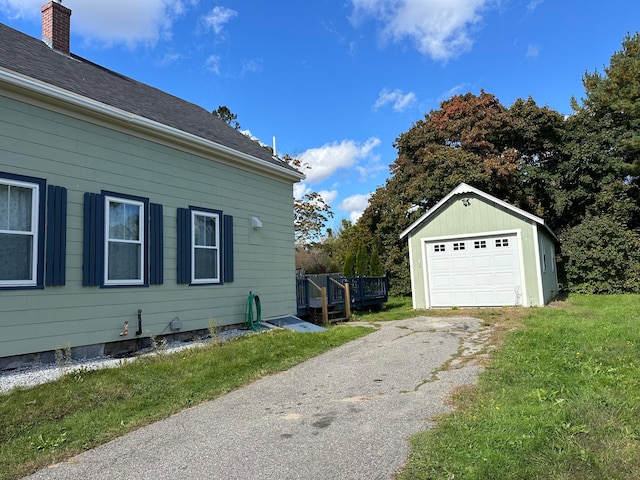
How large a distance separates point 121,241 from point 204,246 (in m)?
1.86

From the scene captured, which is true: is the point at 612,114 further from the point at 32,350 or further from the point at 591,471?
the point at 32,350

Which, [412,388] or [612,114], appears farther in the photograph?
[612,114]

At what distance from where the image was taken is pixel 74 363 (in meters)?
6.24

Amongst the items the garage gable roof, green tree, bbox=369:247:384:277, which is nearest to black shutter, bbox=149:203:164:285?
the garage gable roof

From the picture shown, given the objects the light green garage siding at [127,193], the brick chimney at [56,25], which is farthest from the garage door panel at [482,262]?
the brick chimney at [56,25]

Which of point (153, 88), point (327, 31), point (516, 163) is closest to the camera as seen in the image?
point (153, 88)

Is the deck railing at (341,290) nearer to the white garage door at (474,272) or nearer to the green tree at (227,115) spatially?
the white garage door at (474,272)

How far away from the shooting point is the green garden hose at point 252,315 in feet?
30.5

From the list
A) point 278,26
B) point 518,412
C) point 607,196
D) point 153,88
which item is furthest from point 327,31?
point 607,196

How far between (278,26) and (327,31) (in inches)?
74.5

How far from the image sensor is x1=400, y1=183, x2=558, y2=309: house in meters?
13.8

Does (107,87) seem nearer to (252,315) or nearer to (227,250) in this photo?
(227,250)

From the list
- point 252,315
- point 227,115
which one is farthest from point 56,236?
point 227,115

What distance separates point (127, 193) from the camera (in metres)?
7.38
